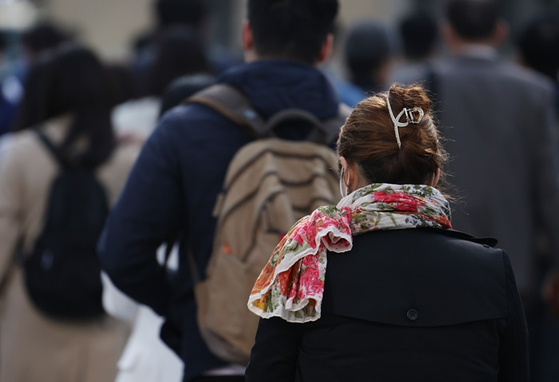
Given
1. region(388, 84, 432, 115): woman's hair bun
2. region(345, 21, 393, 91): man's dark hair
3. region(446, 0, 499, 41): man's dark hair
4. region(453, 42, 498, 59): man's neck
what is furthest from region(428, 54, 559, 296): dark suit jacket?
region(388, 84, 432, 115): woman's hair bun

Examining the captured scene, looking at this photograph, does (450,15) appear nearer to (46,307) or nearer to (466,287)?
(46,307)

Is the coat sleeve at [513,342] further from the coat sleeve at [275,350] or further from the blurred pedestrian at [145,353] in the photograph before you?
the blurred pedestrian at [145,353]

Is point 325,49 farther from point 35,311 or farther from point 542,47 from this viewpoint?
point 542,47

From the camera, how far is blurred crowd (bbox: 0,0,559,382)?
464 centimetres

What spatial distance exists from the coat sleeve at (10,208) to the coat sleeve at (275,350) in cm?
225

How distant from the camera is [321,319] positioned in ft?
8.36

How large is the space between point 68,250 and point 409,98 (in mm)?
2339

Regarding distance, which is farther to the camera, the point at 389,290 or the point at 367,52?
the point at 367,52

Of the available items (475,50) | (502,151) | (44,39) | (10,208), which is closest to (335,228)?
(10,208)

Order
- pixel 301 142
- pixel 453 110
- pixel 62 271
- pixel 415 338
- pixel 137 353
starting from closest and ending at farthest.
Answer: pixel 415 338, pixel 301 142, pixel 137 353, pixel 62 271, pixel 453 110

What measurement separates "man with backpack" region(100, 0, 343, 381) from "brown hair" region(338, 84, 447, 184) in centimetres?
71

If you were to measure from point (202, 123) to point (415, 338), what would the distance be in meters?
1.24

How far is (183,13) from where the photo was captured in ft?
25.7

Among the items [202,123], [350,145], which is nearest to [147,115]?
[202,123]
